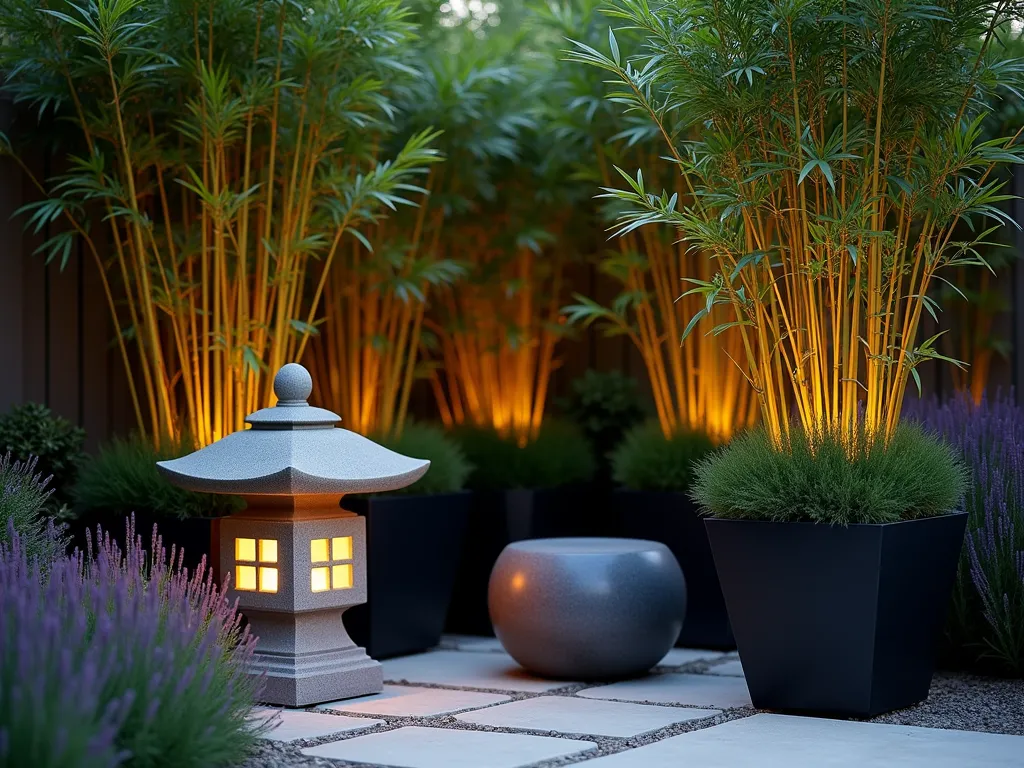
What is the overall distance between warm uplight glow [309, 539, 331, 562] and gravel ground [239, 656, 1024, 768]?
52 centimetres

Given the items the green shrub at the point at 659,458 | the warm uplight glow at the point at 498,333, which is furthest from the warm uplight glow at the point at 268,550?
the warm uplight glow at the point at 498,333

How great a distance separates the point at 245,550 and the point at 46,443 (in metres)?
0.92

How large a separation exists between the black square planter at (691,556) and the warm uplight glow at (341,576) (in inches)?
56.6

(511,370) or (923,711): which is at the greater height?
(511,370)

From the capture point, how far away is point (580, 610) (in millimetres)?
4098

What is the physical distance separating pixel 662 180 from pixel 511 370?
1.16 metres

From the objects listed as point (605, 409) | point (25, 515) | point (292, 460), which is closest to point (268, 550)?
point (292, 460)

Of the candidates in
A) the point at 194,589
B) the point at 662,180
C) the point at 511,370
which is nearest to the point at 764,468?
the point at 194,589

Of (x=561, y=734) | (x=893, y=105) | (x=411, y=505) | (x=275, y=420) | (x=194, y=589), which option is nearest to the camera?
(x=194, y=589)

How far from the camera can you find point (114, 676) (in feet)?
7.86

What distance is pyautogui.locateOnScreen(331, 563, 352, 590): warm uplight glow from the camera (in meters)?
3.90

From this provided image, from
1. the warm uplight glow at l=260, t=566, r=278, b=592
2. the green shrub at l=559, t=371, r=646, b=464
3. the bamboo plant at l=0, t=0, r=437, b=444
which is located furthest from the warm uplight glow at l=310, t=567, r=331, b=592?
the green shrub at l=559, t=371, r=646, b=464

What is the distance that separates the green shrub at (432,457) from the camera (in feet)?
15.9

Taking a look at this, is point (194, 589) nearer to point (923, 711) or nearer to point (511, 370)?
point (923, 711)
